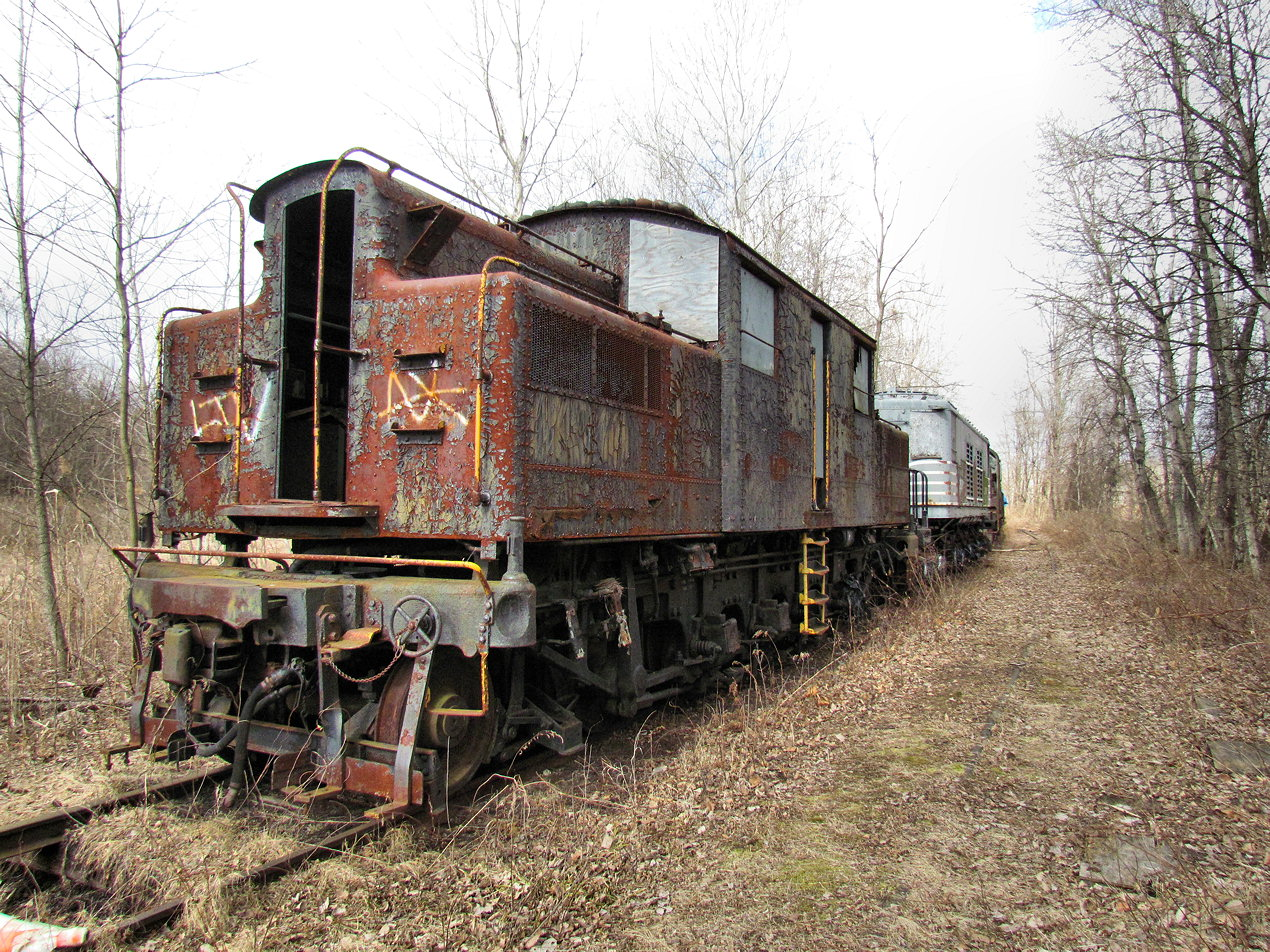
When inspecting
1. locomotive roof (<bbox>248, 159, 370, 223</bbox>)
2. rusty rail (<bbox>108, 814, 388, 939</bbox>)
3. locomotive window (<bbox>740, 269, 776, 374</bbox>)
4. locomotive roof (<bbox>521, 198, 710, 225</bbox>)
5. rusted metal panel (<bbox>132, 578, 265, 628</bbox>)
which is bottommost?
rusty rail (<bbox>108, 814, 388, 939</bbox>)

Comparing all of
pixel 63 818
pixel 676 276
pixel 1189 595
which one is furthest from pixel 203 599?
pixel 1189 595

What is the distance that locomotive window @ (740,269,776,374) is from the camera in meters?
6.44

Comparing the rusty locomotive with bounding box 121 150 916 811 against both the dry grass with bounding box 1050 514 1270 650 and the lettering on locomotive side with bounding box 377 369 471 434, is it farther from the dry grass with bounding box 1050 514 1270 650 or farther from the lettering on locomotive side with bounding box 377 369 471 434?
the dry grass with bounding box 1050 514 1270 650

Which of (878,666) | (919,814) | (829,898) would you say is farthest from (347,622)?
(878,666)

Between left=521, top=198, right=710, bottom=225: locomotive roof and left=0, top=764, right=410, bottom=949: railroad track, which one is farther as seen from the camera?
left=521, top=198, right=710, bottom=225: locomotive roof

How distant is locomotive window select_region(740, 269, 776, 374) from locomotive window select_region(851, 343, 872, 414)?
2758 mm

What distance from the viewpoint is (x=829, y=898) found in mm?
3211

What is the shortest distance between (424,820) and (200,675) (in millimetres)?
1418

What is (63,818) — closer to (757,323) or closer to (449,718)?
(449,718)

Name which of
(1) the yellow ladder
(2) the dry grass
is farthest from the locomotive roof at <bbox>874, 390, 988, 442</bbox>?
(1) the yellow ladder

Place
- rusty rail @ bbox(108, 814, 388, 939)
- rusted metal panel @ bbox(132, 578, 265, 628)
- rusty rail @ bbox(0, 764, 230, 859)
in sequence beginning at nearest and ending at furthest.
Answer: rusty rail @ bbox(108, 814, 388, 939) < rusty rail @ bbox(0, 764, 230, 859) < rusted metal panel @ bbox(132, 578, 265, 628)

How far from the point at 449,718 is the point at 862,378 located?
24.4 ft

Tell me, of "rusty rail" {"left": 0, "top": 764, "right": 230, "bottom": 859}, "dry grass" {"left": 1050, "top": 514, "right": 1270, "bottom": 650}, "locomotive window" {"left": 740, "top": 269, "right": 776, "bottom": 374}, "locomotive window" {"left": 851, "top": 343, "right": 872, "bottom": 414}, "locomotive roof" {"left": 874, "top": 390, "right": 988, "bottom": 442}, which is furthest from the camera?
"locomotive roof" {"left": 874, "top": 390, "right": 988, "bottom": 442}

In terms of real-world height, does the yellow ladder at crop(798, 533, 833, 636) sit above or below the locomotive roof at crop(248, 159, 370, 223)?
below
